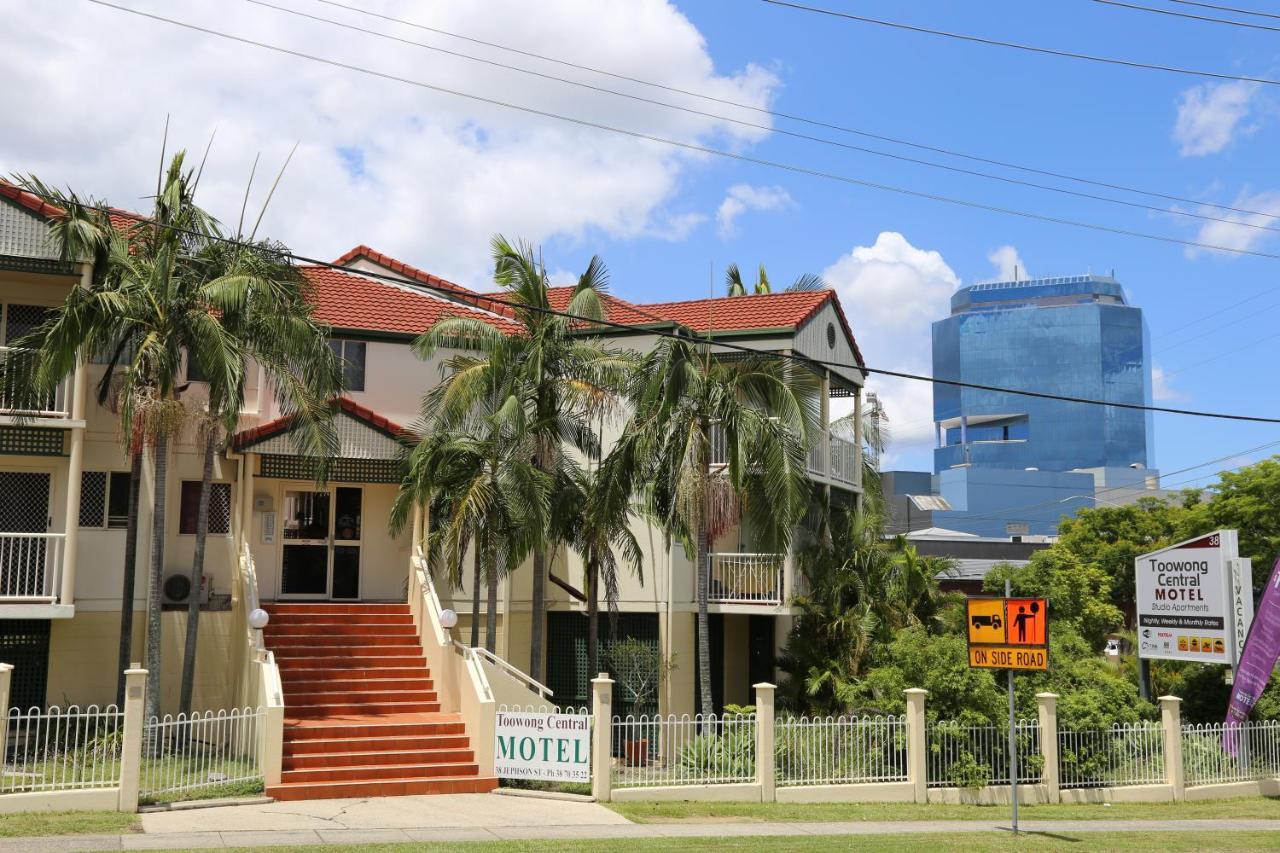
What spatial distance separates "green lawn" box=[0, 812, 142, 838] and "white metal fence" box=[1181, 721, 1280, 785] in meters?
16.1

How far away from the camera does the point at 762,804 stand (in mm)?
16938

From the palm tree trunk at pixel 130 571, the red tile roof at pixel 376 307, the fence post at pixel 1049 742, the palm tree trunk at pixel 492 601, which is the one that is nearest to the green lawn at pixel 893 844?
the fence post at pixel 1049 742

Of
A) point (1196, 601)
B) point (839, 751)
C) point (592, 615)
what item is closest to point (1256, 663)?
point (1196, 601)

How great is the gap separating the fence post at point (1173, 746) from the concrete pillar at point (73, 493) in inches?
681

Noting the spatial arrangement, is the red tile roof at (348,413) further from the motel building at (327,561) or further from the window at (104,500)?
the window at (104,500)

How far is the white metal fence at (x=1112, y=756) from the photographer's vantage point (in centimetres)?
1906

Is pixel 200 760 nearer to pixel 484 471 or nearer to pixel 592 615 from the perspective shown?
pixel 484 471

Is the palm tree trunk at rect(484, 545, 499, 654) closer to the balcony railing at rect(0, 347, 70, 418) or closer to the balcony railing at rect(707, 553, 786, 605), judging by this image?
the balcony railing at rect(707, 553, 786, 605)

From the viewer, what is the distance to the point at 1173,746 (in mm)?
19844

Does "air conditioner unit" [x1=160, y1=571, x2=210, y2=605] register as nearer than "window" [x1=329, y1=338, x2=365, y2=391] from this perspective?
Yes

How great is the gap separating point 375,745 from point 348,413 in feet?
21.4

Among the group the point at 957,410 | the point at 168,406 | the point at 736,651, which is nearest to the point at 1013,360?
the point at 957,410

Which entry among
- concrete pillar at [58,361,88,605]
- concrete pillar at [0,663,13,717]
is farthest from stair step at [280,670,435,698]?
concrete pillar at [0,663,13,717]

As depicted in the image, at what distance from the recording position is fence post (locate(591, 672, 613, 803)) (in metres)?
16.4
